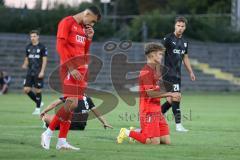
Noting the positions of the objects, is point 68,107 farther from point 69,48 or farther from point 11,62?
point 11,62

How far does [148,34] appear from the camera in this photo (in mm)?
45188

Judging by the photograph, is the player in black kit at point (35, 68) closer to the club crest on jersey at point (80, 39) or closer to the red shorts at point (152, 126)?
the red shorts at point (152, 126)

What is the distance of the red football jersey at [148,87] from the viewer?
39.6 ft

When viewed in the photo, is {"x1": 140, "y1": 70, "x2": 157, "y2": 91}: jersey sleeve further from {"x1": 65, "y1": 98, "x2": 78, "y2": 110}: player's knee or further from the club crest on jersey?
{"x1": 65, "y1": 98, "x2": 78, "y2": 110}: player's knee

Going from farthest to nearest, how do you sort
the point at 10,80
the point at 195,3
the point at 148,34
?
the point at 195,3
the point at 148,34
the point at 10,80

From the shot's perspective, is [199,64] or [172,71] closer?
[172,71]

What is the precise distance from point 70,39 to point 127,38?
31885 millimetres

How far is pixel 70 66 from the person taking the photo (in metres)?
11.0

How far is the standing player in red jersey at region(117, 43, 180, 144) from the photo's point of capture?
474 inches

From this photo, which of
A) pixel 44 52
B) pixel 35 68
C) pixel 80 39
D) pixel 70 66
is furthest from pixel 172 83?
pixel 35 68

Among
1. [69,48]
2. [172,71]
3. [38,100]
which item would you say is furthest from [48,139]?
[38,100]

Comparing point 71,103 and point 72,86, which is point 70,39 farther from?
point 71,103

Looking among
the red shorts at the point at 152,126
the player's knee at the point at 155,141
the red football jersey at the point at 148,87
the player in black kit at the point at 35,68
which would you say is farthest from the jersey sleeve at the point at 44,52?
the player's knee at the point at 155,141

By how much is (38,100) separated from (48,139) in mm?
10506
